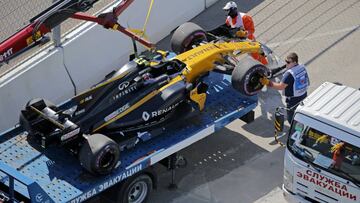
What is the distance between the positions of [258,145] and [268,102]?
53.6 inches

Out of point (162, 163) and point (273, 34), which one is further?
point (273, 34)

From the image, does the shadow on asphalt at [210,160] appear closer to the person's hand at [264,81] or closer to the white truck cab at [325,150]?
the person's hand at [264,81]

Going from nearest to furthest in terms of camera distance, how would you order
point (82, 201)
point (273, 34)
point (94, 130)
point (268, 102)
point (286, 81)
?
point (82, 201)
point (94, 130)
point (286, 81)
point (268, 102)
point (273, 34)

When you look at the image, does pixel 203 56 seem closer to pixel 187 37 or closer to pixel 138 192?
pixel 187 37

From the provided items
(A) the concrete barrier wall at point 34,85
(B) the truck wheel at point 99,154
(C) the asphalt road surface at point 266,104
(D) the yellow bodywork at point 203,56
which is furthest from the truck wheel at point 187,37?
(B) the truck wheel at point 99,154

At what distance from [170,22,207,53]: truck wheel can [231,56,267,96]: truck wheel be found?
4.59ft

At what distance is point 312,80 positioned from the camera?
47.6ft

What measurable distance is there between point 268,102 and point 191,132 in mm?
2634

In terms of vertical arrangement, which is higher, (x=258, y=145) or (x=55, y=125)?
(x=55, y=125)

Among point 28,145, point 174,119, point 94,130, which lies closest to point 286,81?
point 174,119

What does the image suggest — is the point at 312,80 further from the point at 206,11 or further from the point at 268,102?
the point at 206,11

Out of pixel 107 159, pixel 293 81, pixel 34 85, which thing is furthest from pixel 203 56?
pixel 34 85

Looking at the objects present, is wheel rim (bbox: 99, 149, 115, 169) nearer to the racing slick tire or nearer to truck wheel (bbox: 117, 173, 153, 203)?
truck wheel (bbox: 117, 173, 153, 203)

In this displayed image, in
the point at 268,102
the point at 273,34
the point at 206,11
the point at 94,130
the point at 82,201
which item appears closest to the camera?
the point at 82,201
